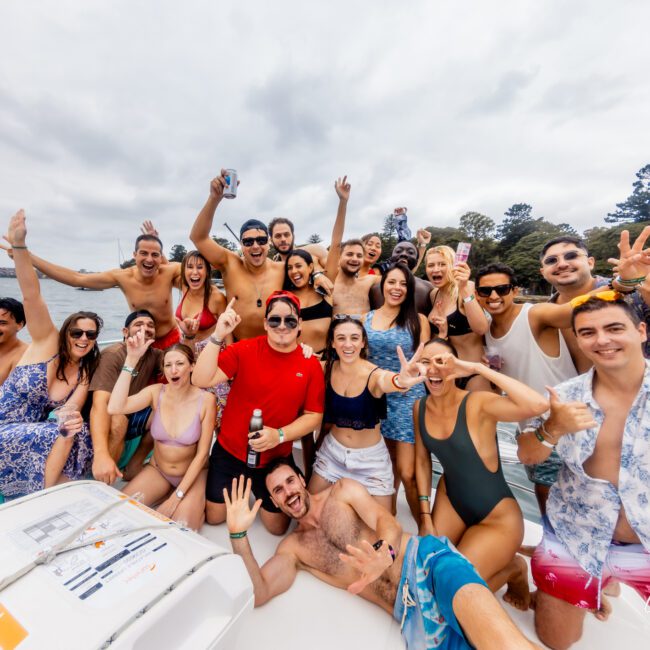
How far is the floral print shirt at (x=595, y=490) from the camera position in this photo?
68.1 inches

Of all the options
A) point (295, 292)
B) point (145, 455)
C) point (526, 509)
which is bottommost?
point (526, 509)

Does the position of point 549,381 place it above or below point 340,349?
below

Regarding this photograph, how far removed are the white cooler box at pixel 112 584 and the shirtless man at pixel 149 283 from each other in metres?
2.58

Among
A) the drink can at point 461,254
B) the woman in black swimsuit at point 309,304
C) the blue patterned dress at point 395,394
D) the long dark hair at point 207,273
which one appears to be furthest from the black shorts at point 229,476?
the drink can at point 461,254

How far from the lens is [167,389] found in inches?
110

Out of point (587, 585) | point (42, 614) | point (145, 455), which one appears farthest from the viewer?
point (145, 455)

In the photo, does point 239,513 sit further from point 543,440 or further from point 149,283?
point 149,283

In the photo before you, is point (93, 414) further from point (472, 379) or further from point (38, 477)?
point (472, 379)

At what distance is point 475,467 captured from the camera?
7.23 feet

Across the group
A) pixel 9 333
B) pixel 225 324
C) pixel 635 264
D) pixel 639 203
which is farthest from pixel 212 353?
pixel 639 203

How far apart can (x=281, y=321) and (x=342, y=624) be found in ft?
6.85

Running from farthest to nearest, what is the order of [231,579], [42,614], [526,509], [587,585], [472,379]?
[526,509] → [472,379] → [587,585] → [231,579] → [42,614]

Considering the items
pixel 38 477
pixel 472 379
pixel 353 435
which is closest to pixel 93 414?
pixel 38 477

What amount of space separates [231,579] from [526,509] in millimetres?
3736
